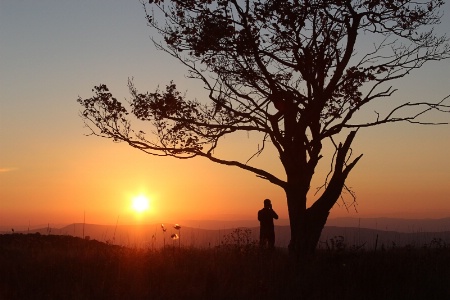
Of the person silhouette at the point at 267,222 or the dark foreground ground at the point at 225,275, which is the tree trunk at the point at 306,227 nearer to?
the dark foreground ground at the point at 225,275

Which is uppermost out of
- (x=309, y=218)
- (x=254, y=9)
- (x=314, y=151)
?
(x=254, y=9)

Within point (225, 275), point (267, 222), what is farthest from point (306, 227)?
point (225, 275)

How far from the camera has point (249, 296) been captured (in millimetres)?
13047

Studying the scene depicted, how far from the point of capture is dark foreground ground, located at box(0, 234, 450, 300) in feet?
43.8

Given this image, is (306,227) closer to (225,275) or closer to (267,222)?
(267,222)

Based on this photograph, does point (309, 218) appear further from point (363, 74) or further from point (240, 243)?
point (363, 74)

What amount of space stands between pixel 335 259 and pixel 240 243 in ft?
11.2

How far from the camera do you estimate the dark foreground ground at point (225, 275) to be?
13352mm

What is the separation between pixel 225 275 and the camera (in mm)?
14445

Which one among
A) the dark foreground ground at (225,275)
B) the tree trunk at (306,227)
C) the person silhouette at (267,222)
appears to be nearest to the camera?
the dark foreground ground at (225,275)

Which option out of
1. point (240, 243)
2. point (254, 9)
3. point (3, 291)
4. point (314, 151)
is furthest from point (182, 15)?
point (3, 291)

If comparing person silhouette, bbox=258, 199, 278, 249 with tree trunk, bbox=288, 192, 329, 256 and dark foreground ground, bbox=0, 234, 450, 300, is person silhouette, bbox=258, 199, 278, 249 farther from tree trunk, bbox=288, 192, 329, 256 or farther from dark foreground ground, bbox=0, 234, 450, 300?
dark foreground ground, bbox=0, 234, 450, 300

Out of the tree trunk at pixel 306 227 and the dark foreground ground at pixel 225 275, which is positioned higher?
the tree trunk at pixel 306 227

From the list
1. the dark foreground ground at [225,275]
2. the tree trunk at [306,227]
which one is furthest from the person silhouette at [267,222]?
the dark foreground ground at [225,275]
